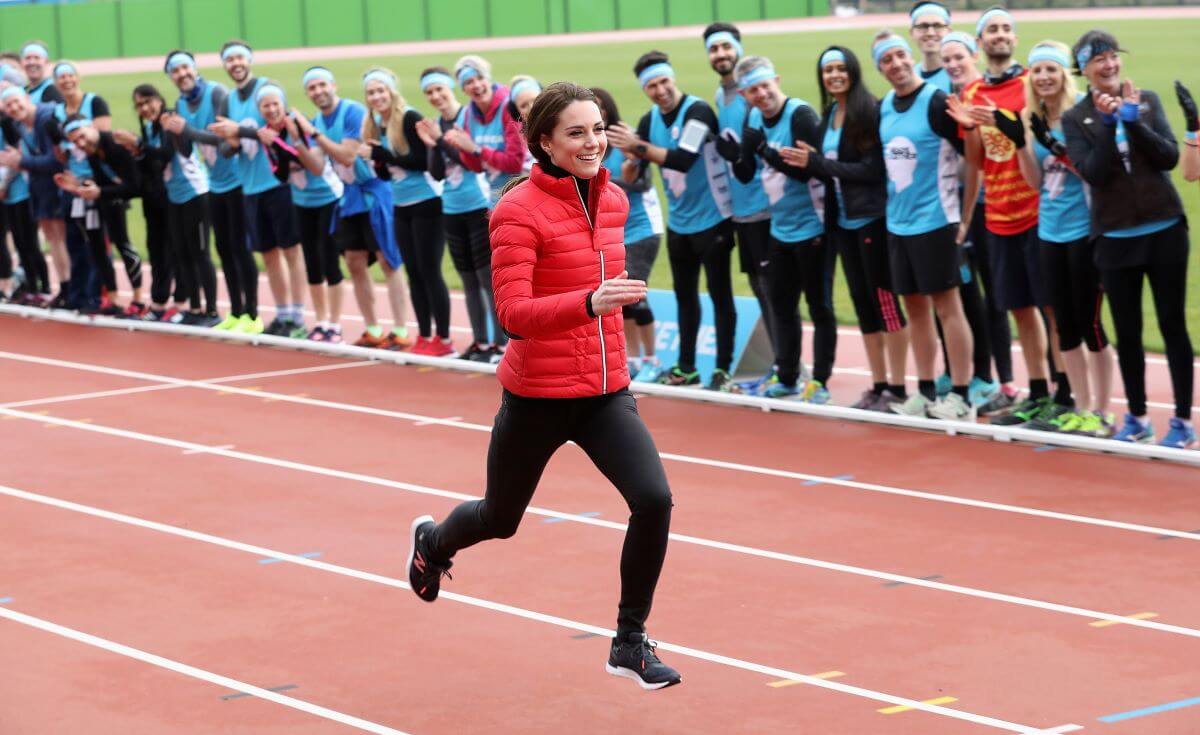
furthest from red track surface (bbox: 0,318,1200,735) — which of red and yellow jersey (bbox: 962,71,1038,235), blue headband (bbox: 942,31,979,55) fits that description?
blue headband (bbox: 942,31,979,55)

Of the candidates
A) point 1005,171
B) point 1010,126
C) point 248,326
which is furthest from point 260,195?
point 1010,126

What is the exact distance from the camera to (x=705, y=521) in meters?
8.59

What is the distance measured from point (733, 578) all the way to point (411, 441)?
3503mm

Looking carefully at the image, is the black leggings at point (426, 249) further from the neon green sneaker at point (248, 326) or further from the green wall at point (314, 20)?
the green wall at point (314, 20)

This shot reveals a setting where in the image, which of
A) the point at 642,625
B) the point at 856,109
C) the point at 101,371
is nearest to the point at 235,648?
the point at 642,625

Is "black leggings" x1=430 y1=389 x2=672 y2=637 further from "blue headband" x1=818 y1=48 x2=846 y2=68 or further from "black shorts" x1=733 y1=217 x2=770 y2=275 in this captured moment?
"black shorts" x1=733 y1=217 x2=770 y2=275

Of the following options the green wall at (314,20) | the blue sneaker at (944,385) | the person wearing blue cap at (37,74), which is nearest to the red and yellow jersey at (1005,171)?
the blue sneaker at (944,385)

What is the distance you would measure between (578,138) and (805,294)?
216 inches

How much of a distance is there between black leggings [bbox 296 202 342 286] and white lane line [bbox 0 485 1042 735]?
14.3 ft

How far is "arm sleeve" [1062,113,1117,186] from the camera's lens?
916 centimetres

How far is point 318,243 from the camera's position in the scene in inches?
540

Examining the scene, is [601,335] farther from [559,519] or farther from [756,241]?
[756,241]

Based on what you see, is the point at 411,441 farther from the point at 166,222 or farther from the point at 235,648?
the point at 166,222

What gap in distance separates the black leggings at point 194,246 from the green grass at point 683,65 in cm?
1718
